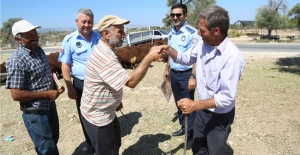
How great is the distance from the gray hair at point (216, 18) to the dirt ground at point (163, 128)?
231 cm

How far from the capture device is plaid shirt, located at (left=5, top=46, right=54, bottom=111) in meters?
2.30

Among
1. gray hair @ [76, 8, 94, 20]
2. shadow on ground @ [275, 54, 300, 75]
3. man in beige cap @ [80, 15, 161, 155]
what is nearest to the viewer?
man in beige cap @ [80, 15, 161, 155]

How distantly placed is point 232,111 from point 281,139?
2121mm

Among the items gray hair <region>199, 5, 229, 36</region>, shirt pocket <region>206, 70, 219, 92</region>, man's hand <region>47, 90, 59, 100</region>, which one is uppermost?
gray hair <region>199, 5, 229, 36</region>

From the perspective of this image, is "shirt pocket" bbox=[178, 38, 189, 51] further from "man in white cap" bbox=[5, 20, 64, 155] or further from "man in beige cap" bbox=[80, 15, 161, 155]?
"man in white cap" bbox=[5, 20, 64, 155]

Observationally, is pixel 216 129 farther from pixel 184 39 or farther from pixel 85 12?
pixel 85 12

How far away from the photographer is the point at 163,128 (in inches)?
173

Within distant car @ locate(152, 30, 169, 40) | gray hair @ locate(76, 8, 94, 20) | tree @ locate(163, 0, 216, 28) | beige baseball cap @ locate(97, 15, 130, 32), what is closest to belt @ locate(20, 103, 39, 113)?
beige baseball cap @ locate(97, 15, 130, 32)

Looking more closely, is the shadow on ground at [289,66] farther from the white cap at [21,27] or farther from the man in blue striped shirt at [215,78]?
the white cap at [21,27]

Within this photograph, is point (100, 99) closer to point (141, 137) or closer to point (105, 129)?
point (105, 129)

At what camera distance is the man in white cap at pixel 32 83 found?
233cm

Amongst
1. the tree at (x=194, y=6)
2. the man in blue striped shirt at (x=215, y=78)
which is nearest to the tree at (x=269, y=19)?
the tree at (x=194, y=6)

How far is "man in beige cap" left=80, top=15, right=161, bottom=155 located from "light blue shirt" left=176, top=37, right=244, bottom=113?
492 millimetres

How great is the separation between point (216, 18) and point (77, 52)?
6.90 feet
